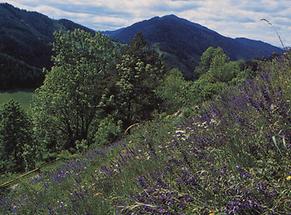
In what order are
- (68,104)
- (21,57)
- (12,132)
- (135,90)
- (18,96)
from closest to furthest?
(135,90) < (68,104) < (12,132) < (18,96) < (21,57)

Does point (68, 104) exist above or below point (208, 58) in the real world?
below

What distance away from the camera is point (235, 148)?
348 cm

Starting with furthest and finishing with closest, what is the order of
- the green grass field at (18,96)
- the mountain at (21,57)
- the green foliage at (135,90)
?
the mountain at (21,57)
the green grass field at (18,96)
the green foliage at (135,90)

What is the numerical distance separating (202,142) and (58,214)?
5.58 ft

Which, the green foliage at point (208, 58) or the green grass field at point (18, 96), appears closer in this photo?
the green foliage at point (208, 58)

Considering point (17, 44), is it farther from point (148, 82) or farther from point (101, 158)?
point (101, 158)

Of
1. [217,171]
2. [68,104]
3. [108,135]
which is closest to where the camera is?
[217,171]

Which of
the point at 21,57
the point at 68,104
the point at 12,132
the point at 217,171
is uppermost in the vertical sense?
the point at 217,171

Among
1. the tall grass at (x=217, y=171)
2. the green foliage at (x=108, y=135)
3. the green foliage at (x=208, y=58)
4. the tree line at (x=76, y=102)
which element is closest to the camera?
the tall grass at (x=217, y=171)

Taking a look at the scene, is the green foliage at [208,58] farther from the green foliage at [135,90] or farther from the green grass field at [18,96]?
the green foliage at [135,90]

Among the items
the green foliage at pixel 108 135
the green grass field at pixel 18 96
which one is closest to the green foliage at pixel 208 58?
the green grass field at pixel 18 96

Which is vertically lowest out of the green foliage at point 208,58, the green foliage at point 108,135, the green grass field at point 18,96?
the green grass field at point 18,96

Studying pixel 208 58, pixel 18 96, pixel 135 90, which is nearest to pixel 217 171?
pixel 135 90

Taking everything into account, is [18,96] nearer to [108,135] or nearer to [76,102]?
[76,102]
